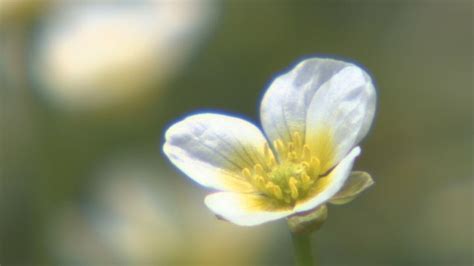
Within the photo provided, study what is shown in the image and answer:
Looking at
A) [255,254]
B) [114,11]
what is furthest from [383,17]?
[255,254]

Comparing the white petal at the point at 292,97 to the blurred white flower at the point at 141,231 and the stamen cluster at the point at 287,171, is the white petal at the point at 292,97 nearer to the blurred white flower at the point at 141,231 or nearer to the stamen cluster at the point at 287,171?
the stamen cluster at the point at 287,171

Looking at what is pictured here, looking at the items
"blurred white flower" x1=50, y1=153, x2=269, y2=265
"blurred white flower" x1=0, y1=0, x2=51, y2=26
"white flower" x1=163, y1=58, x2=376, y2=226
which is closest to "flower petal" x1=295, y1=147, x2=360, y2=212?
"white flower" x1=163, y1=58, x2=376, y2=226

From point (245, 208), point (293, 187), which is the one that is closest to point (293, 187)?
point (293, 187)

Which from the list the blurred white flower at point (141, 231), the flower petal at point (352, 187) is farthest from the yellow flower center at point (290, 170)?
the blurred white flower at point (141, 231)

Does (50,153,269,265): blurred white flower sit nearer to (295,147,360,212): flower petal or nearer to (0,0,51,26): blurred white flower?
(0,0,51,26): blurred white flower

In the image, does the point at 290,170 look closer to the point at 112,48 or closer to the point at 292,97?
the point at 292,97

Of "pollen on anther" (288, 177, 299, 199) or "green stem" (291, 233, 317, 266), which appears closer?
"green stem" (291, 233, 317, 266)
